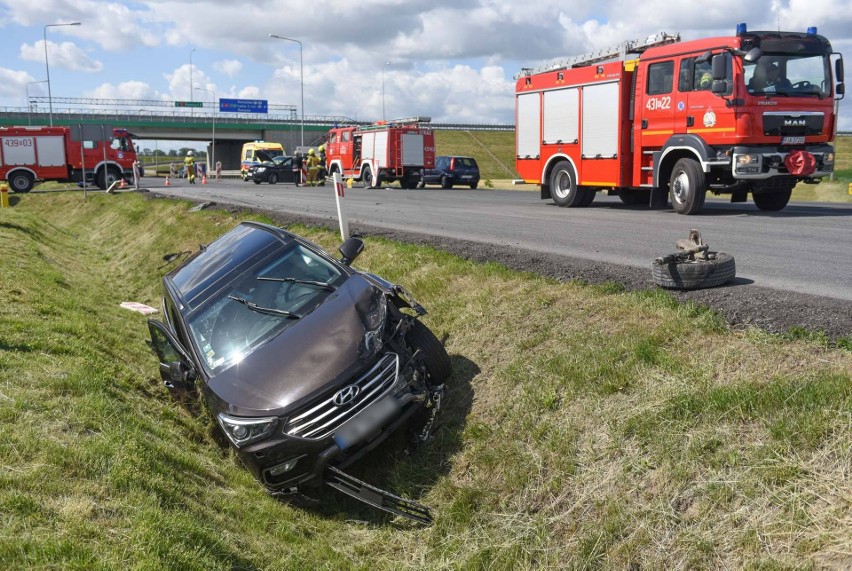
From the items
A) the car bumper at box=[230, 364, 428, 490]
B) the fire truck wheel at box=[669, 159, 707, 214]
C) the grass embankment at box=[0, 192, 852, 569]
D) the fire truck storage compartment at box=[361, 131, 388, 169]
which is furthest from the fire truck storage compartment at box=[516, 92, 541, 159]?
the fire truck storage compartment at box=[361, 131, 388, 169]

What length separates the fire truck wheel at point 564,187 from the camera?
58.9 ft

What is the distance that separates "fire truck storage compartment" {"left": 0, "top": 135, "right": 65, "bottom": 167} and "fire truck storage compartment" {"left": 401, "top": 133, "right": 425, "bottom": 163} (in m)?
18.0

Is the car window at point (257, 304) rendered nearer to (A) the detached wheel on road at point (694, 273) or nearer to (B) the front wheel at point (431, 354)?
(B) the front wheel at point (431, 354)

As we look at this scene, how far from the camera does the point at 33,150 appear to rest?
38.5 metres

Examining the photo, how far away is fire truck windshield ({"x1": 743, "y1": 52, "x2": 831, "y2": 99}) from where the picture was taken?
13.1 meters

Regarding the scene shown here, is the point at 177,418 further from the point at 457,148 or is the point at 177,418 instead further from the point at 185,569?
the point at 457,148

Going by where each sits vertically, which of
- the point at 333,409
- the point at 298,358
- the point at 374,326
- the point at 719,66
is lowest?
the point at 333,409

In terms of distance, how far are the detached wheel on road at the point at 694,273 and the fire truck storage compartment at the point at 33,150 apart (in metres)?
39.1

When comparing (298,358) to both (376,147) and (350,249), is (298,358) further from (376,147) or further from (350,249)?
(376,147)

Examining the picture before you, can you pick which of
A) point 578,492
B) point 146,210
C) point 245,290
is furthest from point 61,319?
point 146,210

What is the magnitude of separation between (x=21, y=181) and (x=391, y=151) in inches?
759

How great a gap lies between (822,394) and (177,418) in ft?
17.3

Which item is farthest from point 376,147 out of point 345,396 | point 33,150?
point 345,396

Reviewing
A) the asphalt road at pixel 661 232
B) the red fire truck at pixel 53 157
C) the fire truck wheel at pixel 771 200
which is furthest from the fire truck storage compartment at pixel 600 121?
the red fire truck at pixel 53 157
